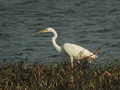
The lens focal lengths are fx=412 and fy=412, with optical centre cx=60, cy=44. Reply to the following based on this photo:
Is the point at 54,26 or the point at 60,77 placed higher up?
the point at 60,77

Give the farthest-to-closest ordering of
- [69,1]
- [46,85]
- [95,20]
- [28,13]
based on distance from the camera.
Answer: [69,1]
[28,13]
[95,20]
[46,85]

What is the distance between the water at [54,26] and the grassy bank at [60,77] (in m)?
3.49

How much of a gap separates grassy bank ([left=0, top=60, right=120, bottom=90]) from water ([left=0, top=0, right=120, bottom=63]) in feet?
11.5

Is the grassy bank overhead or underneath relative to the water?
overhead

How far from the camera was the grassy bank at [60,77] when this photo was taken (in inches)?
295

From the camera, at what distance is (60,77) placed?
310 inches

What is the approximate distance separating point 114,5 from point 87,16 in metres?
2.72

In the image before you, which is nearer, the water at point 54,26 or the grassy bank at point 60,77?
the grassy bank at point 60,77

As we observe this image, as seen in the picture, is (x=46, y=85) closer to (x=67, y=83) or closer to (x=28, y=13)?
(x=67, y=83)

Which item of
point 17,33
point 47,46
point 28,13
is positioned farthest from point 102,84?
point 28,13

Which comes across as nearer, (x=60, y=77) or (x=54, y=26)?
(x=60, y=77)

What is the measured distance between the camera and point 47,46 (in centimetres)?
1583

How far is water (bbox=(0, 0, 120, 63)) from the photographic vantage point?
1506cm

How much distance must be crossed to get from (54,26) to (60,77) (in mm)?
11245
